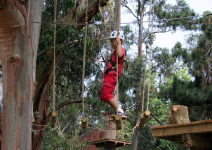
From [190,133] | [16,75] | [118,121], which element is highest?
[16,75]

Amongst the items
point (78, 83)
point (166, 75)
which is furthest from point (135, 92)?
point (78, 83)

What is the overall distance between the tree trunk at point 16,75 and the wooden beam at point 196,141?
1926 mm

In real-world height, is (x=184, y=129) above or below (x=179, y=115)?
below

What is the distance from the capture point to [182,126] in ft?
11.5

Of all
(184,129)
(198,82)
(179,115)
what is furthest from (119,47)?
(198,82)

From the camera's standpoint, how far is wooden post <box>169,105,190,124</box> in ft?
12.3

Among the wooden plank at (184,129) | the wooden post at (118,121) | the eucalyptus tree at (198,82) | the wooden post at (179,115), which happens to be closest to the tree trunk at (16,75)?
the wooden post at (118,121)

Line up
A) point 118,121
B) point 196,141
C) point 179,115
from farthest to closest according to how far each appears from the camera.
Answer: point 179,115, point 196,141, point 118,121

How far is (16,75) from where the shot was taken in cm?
338

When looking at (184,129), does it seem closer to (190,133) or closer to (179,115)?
(190,133)

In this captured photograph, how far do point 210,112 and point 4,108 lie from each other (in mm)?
5672

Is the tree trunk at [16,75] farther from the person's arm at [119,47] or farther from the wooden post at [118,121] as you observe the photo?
the person's arm at [119,47]

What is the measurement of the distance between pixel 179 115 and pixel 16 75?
7.16 ft

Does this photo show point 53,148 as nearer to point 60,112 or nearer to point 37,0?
point 60,112
